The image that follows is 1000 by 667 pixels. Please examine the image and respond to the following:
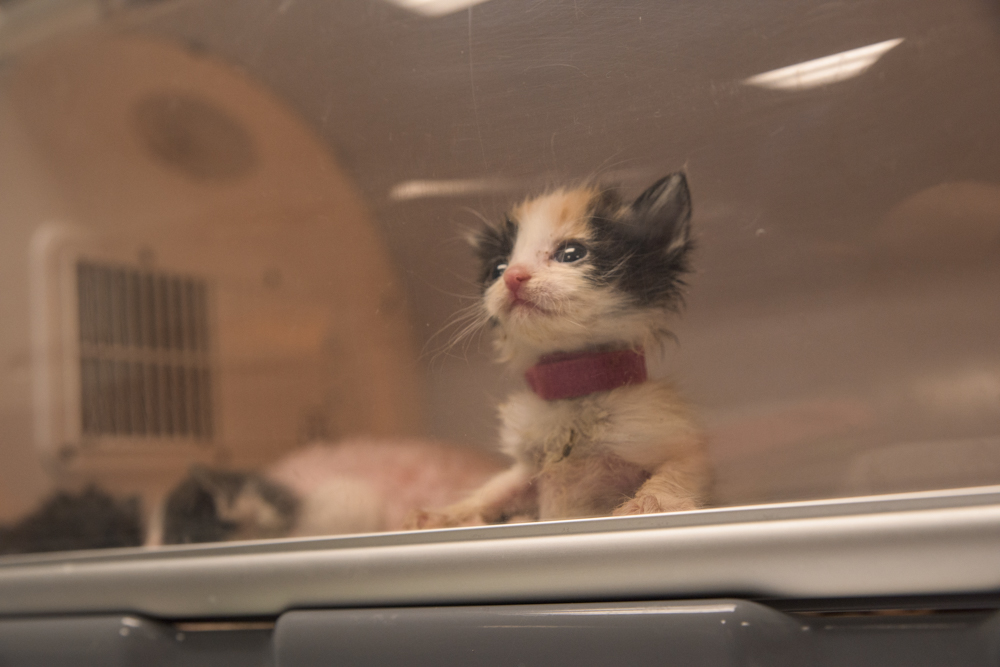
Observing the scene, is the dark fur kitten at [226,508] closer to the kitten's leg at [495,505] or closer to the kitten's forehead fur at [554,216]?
the kitten's leg at [495,505]

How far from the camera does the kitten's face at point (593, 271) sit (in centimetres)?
56

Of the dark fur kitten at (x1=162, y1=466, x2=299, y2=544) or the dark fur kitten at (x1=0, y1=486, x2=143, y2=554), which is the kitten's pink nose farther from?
the dark fur kitten at (x1=0, y1=486, x2=143, y2=554)

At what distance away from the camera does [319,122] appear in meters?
0.77

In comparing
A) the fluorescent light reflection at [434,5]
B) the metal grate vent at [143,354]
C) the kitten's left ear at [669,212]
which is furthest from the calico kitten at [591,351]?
the metal grate vent at [143,354]

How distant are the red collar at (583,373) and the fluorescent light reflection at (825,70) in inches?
9.0

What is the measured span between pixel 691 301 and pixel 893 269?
0.47ft

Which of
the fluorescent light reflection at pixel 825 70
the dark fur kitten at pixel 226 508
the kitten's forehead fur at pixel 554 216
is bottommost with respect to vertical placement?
the dark fur kitten at pixel 226 508

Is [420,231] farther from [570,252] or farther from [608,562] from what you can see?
[608,562]

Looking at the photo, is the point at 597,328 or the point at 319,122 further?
the point at 319,122

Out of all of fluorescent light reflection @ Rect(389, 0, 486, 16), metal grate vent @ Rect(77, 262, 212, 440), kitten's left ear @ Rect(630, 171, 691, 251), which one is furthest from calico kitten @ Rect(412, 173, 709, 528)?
metal grate vent @ Rect(77, 262, 212, 440)

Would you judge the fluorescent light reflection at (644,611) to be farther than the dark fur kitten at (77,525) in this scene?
No

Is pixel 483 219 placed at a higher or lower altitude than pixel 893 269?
higher

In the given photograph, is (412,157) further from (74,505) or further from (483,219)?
(74,505)

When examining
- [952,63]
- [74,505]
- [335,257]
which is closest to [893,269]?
[952,63]
